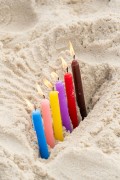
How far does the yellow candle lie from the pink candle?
0.04 meters

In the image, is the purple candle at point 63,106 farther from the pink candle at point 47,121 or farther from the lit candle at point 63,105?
the pink candle at point 47,121

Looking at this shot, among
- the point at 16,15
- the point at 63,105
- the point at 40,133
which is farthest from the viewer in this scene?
the point at 16,15

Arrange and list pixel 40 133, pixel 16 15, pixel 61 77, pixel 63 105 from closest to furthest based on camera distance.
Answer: pixel 40 133 → pixel 63 105 → pixel 61 77 → pixel 16 15

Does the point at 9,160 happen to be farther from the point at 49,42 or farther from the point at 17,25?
the point at 17,25

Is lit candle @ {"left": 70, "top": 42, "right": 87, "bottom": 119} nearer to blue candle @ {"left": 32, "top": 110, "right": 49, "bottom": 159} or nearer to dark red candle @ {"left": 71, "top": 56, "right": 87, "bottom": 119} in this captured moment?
dark red candle @ {"left": 71, "top": 56, "right": 87, "bottom": 119}

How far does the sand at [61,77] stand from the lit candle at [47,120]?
0.05m

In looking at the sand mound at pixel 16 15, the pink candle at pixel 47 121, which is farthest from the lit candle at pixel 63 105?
the sand mound at pixel 16 15

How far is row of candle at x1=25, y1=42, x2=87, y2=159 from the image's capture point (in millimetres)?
1605

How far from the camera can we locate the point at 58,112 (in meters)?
1.68

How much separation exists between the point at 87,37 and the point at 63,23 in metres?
0.19

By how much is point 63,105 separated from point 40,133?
8.5 inches

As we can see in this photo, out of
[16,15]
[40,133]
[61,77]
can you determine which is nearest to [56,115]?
[40,133]

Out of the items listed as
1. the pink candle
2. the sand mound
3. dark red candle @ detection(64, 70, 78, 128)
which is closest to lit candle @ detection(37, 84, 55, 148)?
the pink candle

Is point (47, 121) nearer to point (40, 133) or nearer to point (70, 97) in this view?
point (40, 133)
